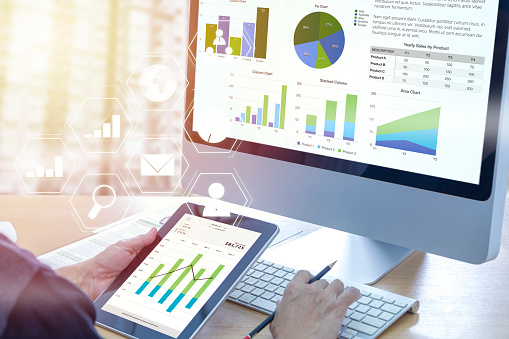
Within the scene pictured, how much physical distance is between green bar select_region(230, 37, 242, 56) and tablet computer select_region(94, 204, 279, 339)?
0.98 feet

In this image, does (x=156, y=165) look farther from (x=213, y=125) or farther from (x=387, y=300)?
(x=387, y=300)

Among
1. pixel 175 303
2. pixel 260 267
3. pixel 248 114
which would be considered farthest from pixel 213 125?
pixel 175 303

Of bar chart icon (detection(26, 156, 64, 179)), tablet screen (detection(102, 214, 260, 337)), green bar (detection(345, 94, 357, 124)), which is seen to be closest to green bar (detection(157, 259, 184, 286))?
tablet screen (detection(102, 214, 260, 337))

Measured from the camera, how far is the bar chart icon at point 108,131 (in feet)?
2.60

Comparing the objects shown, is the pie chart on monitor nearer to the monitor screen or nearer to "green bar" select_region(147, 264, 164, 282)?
the monitor screen

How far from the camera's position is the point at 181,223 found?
85cm

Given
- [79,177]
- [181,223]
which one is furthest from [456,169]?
[79,177]

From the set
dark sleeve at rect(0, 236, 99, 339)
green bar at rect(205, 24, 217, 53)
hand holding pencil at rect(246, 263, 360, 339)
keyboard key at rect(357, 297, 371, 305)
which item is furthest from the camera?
green bar at rect(205, 24, 217, 53)

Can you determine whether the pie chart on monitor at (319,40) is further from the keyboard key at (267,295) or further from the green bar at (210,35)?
the keyboard key at (267,295)

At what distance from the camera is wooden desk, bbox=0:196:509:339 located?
74 cm

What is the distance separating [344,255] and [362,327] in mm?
250

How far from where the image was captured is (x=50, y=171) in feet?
2.68

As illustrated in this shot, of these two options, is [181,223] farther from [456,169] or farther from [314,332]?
[456,169]

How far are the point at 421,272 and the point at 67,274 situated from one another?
57cm
